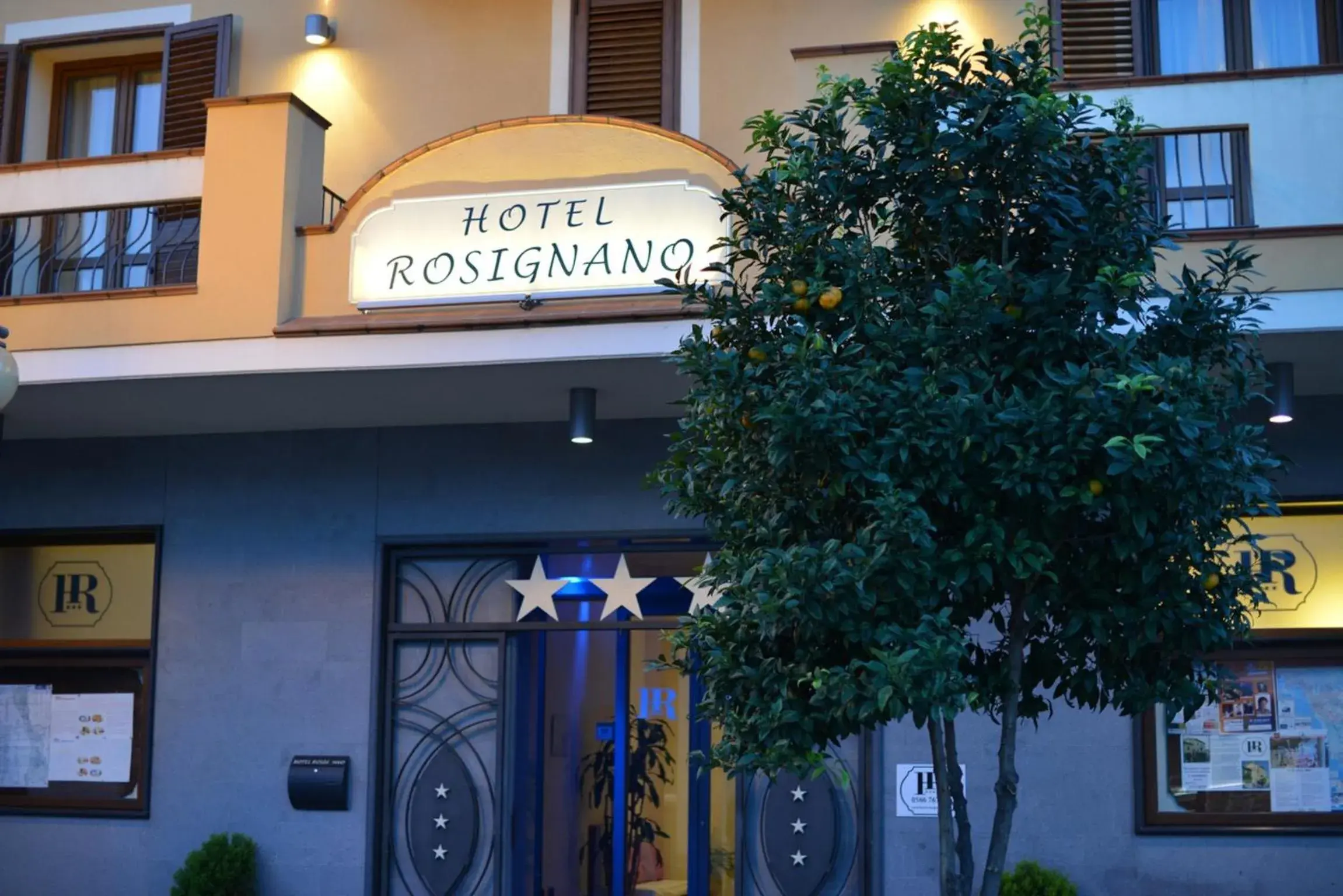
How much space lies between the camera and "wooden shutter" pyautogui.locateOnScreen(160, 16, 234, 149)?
11.8m

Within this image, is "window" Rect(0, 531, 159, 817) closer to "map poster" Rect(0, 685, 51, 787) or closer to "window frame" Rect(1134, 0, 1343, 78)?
"map poster" Rect(0, 685, 51, 787)

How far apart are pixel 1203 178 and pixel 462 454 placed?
5.31 metres

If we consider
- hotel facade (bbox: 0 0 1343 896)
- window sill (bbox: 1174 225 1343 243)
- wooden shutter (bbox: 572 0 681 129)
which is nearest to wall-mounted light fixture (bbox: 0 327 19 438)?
hotel facade (bbox: 0 0 1343 896)

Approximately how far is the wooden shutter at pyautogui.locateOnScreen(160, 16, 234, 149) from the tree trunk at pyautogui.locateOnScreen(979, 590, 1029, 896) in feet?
28.2

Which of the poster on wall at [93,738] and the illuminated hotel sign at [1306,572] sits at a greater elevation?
the illuminated hotel sign at [1306,572]

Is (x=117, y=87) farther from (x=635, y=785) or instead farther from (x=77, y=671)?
(x=635, y=785)

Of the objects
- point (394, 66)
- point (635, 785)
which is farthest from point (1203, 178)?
point (394, 66)

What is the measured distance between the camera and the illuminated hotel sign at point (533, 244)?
29.6ft

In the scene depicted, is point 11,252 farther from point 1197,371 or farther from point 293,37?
point 1197,371

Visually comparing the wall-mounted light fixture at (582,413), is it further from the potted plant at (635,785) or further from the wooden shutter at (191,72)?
the wooden shutter at (191,72)

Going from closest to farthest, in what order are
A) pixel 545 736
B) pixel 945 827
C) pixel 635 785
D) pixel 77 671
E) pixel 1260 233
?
pixel 945 827
pixel 1260 233
pixel 635 785
pixel 545 736
pixel 77 671

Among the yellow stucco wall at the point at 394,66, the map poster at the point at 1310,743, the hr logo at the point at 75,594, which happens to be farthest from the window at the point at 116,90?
the map poster at the point at 1310,743

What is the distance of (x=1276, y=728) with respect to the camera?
9875mm

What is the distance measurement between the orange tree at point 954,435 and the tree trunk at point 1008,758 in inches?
0.4
